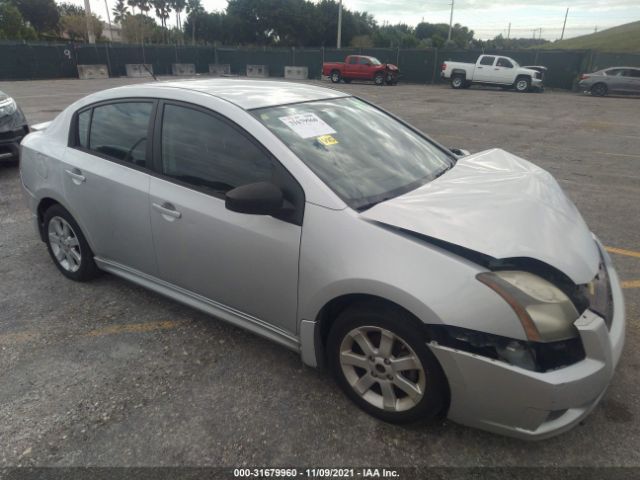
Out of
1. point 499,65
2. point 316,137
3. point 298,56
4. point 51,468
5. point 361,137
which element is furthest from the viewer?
point 298,56

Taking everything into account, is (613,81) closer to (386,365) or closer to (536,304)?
(536,304)

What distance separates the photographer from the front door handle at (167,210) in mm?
2727

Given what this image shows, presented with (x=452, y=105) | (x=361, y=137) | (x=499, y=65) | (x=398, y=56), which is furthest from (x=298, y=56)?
(x=361, y=137)

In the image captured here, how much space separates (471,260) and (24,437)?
2.31 metres

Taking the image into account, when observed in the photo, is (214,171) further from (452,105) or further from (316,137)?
(452,105)

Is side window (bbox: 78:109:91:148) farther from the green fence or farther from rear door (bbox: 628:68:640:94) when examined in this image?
the green fence

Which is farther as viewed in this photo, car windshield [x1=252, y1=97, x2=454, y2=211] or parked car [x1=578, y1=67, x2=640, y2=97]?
parked car [x1=578, y1=67, x2=640, y2=97]

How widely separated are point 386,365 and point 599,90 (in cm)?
2584

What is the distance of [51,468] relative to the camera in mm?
2090

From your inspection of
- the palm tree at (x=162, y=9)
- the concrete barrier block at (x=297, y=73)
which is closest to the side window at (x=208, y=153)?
the concrete barrier block at (x=297, y=73)

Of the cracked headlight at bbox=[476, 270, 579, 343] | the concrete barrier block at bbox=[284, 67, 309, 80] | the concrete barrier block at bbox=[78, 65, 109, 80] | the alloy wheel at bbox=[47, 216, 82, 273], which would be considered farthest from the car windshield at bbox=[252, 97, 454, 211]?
the concrete barrier block at bbox=[284, 67, 309, 80]

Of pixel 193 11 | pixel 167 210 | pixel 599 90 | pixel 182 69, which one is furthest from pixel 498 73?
pixel 193 11

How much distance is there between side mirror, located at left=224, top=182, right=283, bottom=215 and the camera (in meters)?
2.23

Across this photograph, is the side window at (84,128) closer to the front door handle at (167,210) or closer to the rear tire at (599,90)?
the front door handle at (167,210)
